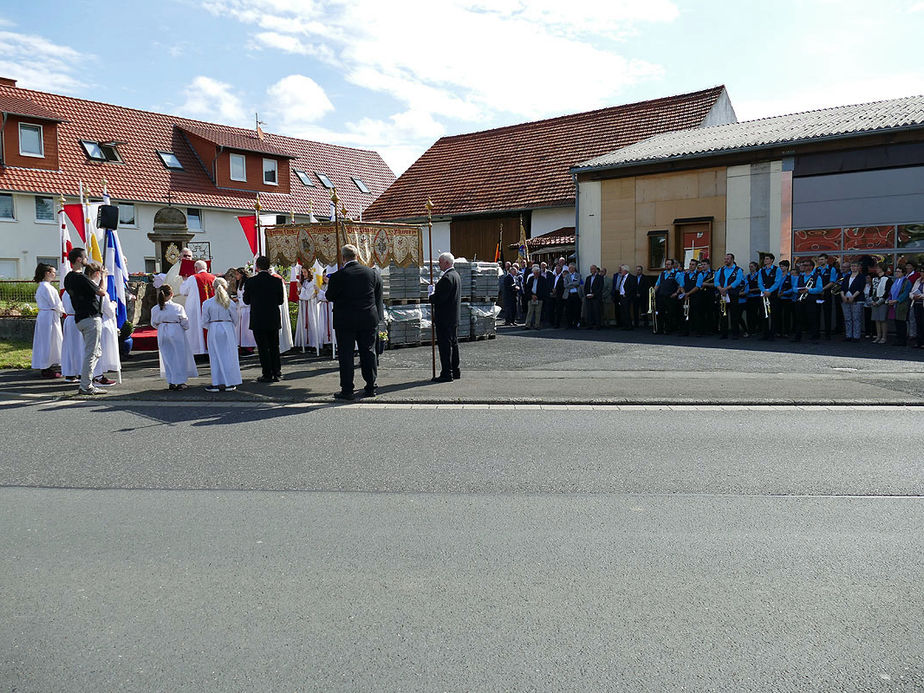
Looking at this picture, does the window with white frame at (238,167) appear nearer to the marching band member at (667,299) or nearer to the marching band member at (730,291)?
the marching band member at (667,299)

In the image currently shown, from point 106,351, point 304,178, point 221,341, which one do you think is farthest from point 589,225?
point 304,178

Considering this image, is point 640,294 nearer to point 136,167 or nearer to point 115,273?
point 115,273

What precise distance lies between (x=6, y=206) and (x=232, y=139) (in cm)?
1296

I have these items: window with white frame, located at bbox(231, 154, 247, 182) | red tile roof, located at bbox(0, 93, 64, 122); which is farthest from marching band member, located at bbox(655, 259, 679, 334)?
window with white frame, located at bbox(231, 154, 247, 182)

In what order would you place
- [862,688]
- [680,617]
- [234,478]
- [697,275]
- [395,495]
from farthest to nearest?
1. [697,275]
2. [234,478]
3. [395,495]
4. [680,617]
5. [862,688]

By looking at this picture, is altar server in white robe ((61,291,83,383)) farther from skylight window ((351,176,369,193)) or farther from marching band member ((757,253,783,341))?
skylight window ((351,176,369,193))

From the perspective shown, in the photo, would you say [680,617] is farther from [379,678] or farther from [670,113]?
[670,113]

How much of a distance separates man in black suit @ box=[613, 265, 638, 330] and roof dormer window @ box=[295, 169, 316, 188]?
1292 inches

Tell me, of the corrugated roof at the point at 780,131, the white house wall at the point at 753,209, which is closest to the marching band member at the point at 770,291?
the white house wall at the point at 753,209

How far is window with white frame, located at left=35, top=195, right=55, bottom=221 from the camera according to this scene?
37.8 meters

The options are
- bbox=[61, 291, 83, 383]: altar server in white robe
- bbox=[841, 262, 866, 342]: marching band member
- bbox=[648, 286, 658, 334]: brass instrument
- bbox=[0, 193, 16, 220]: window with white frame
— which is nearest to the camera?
bbox=[61, 291, 83, 383]: altar server in white robe

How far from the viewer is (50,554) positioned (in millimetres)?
4859

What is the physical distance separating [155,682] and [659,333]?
62.0 ft

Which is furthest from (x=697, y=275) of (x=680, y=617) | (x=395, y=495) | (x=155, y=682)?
(x=155, y=682)
